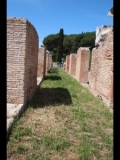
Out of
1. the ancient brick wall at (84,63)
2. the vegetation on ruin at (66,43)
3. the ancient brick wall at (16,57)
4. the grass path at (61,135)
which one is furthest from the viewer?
the vegetation on ruin at (66,43)

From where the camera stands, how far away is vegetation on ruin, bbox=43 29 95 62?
48219mm

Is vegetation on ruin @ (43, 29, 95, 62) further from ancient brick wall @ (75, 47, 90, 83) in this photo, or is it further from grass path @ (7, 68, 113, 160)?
grass path @ (7, 68, 113, 160)

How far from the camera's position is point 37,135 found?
362 centimetres

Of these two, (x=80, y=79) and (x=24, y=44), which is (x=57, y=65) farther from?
(x=24, y=44)

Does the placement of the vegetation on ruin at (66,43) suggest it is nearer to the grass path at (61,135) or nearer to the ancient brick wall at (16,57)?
the ancient brick wall at (16,57)

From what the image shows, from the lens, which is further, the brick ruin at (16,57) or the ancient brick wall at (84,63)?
the ancient brick wall at (84,63)

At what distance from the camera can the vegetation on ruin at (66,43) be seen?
48.2m

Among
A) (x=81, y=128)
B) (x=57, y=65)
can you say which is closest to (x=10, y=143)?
(x=81, y=128)

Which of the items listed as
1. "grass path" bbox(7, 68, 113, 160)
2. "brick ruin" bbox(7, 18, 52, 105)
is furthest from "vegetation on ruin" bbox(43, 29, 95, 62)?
"grass path" bbox(7, 68, 113, 160)

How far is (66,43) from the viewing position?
51125 mm

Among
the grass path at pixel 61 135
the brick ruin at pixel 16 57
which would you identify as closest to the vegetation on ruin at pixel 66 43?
the brick ruin at pixel 16 57
